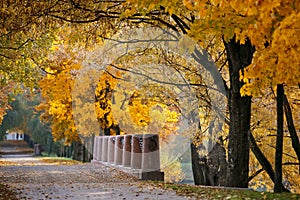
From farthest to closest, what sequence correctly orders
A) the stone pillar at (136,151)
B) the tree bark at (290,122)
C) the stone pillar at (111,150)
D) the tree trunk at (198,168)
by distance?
the stone pillar at (111,150) < the tree trunk at (198,168) < the stone pillar at (136,151) < the tree bark at (290,122)

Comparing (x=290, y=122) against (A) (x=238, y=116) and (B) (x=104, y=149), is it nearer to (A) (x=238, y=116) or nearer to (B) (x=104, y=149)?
(A) (x=238, y=116)

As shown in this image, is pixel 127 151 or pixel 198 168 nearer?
pixel 127 151

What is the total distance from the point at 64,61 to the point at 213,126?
10641 millimetres

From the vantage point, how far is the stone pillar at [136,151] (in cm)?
1516

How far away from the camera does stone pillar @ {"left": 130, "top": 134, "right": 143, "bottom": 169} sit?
49.8 ft

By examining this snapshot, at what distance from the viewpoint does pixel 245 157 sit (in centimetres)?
1052

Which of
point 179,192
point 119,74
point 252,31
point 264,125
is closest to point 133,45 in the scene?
point 119,74

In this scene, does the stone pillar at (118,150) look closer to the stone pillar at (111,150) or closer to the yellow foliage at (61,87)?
the stone pillar at (111,150)

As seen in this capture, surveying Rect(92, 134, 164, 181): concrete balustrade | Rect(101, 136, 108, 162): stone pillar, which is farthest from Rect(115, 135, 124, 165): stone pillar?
Rect(101, 136, 108, 162): stone pillar

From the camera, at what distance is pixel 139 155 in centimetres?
1520

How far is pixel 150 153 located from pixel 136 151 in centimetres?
119

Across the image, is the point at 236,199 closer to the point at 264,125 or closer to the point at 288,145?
the point at 264,125

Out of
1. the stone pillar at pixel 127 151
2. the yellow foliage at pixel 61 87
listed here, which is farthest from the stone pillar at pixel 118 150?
the yellow foliage at pixel 61 87

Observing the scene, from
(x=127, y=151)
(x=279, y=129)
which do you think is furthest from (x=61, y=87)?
(x=279, y=129)
